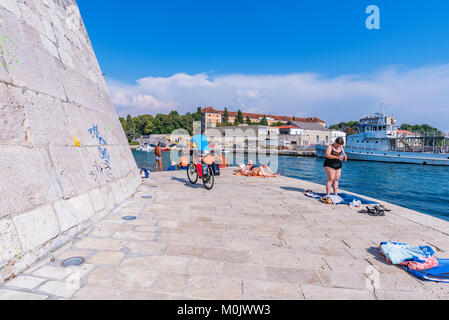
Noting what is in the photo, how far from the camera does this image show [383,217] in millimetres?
5172

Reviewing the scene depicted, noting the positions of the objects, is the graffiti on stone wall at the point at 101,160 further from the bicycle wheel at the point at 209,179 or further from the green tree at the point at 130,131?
the green tree at the point at 130,131

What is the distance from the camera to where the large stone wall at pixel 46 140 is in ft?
9.04

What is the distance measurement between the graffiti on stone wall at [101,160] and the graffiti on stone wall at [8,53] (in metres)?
1.92

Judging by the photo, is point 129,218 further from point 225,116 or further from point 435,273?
point 225,116

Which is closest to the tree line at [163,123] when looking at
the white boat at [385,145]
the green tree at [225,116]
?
the green tree at [225,116]

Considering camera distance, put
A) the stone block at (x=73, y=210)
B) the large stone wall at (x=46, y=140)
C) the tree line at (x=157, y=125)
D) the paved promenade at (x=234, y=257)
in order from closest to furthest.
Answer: the paved promenade at (x=234, y=257)
the large stone wall at (x=46, y=140)
the stone block at (x=73, y=210)
the tree line at (x=157, y=125)

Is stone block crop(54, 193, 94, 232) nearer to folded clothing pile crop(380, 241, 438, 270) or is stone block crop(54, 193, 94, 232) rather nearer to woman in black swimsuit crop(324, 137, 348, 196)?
folded clothing pile crop(380, 241, 438, 270)

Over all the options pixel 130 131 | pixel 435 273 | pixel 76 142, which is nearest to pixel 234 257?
pixel 435 273

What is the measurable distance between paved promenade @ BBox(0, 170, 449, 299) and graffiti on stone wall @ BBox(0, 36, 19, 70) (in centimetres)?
275

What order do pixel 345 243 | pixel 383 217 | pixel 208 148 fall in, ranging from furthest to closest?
pixel 208 148
pixel 383 217
pixel 345 243

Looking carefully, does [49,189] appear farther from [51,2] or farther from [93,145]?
[51,2]
